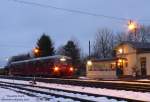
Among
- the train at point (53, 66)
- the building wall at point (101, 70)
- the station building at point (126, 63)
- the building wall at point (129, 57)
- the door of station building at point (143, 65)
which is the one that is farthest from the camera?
the building wall at point (101, 70)

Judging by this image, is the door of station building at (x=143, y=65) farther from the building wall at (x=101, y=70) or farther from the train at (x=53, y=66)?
the train at (x=53, y=66)

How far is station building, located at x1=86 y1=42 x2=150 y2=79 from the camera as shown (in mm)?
57278

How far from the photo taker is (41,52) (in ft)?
299

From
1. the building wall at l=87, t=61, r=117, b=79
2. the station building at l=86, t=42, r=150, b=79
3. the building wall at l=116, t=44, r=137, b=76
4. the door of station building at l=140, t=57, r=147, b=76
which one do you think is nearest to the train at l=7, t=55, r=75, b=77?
the station building at l=86, t=42, r=150, b=79

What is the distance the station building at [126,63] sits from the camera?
57278 mm

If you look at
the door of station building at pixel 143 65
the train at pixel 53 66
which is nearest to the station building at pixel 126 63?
the door of station building at pixel 143 65

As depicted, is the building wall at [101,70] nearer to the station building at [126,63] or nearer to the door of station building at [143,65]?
the station building at [126,63]

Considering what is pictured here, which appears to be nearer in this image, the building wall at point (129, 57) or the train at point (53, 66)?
the train at point (53, 66)

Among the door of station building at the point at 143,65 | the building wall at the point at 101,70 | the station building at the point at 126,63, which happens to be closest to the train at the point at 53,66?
the station building at the point at 126,63

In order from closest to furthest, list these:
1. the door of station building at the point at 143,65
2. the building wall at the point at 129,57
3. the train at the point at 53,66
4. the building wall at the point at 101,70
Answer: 1. the train at the point at 53,66
2. the door of station building at the point at 143,65
3. the building wall at the point at 129,57
4. the building wall at the point at 101,70

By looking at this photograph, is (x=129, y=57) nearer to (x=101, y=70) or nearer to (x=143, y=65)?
(x=143, y=65)

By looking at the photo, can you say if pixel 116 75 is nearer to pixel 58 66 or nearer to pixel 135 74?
pixel 135 74

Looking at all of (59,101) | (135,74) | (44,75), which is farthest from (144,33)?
(59,101)

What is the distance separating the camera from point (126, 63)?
6181 centimetres
